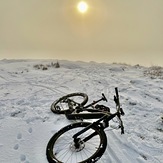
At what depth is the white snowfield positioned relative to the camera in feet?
19.2

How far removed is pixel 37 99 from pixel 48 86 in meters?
2.28

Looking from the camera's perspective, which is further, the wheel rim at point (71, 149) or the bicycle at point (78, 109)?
the bicycle at point (78, 109)

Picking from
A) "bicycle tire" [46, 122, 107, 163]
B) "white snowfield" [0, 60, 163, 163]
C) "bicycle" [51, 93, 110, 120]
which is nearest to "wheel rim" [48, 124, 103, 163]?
"bicycle tire" [46, 122, 107, 163]

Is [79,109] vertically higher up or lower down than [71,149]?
higher up

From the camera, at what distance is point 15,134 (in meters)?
6.94

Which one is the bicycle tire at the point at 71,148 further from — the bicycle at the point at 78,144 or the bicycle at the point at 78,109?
the bicycle at the point at 78,109

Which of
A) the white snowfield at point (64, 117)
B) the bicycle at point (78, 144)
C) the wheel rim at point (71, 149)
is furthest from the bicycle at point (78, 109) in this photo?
the wheel rim at point (71, 149)

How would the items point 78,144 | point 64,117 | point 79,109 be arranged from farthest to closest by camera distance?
point 64,117 → point 79,109 → point 78,144

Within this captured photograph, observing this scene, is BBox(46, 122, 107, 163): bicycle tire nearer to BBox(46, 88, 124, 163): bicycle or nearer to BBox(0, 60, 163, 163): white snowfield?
BBox(46, 88, 124, 163): bicycle

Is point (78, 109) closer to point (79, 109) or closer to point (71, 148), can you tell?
point (79, 109)

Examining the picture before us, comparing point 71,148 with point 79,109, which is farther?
point 79,109

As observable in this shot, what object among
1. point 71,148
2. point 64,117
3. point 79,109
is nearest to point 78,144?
point 71,148

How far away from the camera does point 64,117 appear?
314 inches

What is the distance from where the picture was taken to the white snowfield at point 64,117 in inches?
231
